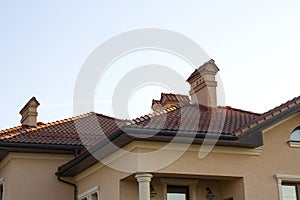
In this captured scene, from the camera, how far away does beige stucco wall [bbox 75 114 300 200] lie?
44.1 feet

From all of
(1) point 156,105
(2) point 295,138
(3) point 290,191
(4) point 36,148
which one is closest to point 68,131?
(4) point 36,148

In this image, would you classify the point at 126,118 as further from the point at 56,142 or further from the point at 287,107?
the point at 287,107

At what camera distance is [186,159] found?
13492mm

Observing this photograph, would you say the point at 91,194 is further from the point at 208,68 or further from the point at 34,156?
the point at 208,68

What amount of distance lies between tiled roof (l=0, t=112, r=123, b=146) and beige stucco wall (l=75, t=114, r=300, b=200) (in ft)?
11.4

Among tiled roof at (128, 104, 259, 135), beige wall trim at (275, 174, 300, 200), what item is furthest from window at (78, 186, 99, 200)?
beige wall trim at (275, 174, 300, 200)

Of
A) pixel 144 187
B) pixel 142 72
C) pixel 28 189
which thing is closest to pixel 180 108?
pixel 142 72

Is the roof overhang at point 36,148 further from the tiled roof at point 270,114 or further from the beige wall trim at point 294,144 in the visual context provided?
the beige wall trim at point 294,144

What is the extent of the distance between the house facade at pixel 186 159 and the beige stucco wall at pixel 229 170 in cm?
2

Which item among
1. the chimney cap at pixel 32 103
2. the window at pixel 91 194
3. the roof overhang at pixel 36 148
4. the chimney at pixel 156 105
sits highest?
the chimney cap at pixel 32 103

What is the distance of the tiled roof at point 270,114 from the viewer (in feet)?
45.4

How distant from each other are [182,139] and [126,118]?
636cm

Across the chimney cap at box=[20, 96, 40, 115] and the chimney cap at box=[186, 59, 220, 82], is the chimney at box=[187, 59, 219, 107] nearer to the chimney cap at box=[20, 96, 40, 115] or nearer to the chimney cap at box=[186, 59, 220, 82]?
the chimney cap at box=[186, 59, 220, 82]

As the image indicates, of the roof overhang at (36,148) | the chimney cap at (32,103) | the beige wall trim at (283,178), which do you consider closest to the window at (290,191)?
the beige wall trim at (283,178)
